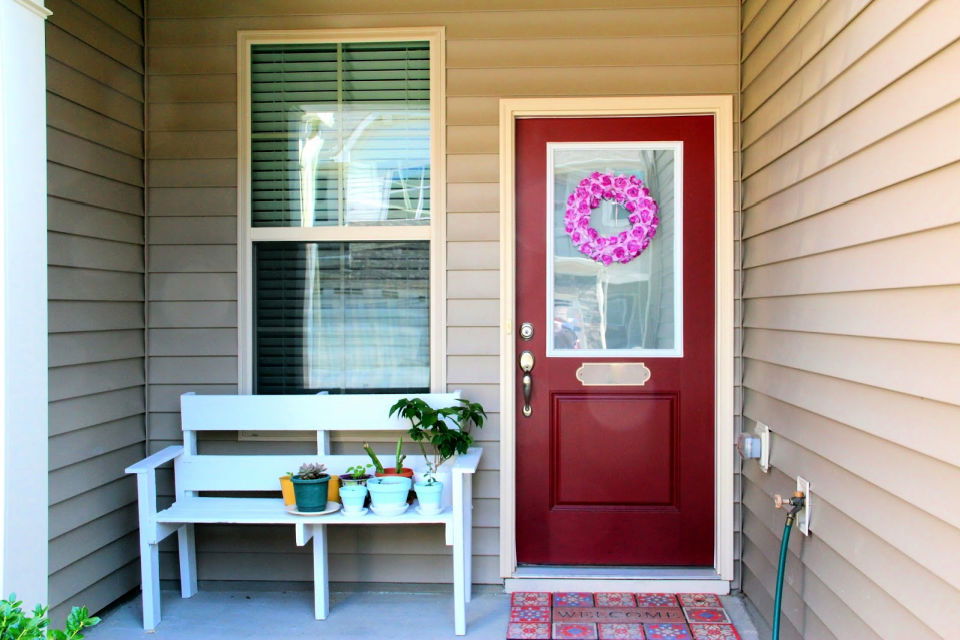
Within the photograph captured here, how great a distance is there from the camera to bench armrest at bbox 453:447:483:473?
289 cm

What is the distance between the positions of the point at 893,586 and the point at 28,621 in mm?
1816

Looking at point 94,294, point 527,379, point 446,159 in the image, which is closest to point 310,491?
point 527,379

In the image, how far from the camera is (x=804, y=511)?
2475mm

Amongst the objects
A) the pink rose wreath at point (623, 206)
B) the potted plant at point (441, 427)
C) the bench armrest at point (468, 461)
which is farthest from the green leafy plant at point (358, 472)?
the pink rose wreath at point (623, 206)

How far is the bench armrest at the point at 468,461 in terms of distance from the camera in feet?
9.48

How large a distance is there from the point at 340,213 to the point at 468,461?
1.12 meters

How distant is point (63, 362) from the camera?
110 inches

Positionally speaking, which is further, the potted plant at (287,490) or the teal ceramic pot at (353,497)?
the potted plant at (287,490)

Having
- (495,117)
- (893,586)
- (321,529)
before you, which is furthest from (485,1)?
(893,586)

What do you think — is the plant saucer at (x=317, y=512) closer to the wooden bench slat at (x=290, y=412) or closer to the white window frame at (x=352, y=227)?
the wooden bench slat at (x=290, y=412)

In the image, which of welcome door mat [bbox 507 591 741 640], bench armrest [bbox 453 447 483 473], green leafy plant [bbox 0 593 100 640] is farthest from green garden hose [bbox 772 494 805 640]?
green leafy plant [bbox 0 593 100 640]

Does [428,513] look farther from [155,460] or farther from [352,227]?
[352,227]

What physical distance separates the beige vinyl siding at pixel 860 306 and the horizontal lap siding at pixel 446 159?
507 mm

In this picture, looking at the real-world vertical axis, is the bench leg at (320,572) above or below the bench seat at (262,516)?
below
